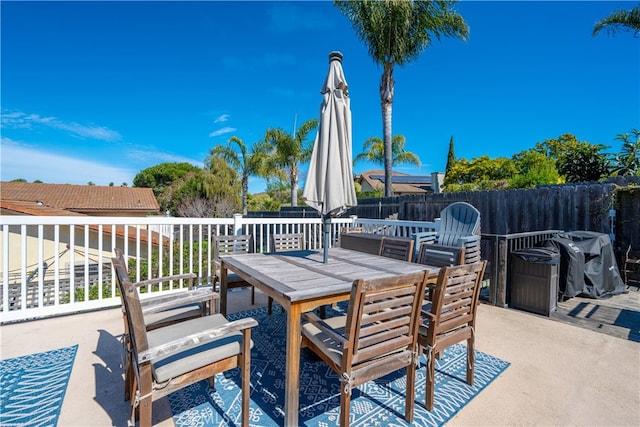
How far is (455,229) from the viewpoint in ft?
14.9

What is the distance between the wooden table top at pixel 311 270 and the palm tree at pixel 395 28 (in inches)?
345

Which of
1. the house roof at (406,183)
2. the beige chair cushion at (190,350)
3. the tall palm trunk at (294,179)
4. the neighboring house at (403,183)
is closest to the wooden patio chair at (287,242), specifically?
the beige chair cushion at (190,350)

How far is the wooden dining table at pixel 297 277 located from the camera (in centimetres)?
159

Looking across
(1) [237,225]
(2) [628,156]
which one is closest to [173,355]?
(1) [237,225]

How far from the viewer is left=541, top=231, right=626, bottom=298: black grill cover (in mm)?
3834

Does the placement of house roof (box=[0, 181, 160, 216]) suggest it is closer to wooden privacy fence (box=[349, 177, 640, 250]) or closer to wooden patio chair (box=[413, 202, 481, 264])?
wooden patio chair (box=[413, 202, 481, 264])

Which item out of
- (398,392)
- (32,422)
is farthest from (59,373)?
(398,392)

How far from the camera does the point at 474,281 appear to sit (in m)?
1.94

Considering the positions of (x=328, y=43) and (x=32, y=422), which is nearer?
(x=32, y=422)

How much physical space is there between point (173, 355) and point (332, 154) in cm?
185

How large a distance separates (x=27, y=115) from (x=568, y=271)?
30.2 m

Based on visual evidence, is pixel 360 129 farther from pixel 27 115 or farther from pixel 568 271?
pixel 27 115

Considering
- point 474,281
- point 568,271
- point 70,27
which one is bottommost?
point 568,271

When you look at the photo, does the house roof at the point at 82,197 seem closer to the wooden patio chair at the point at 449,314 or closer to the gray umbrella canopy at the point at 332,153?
the gray umbrella canopy at the point at 332,153
